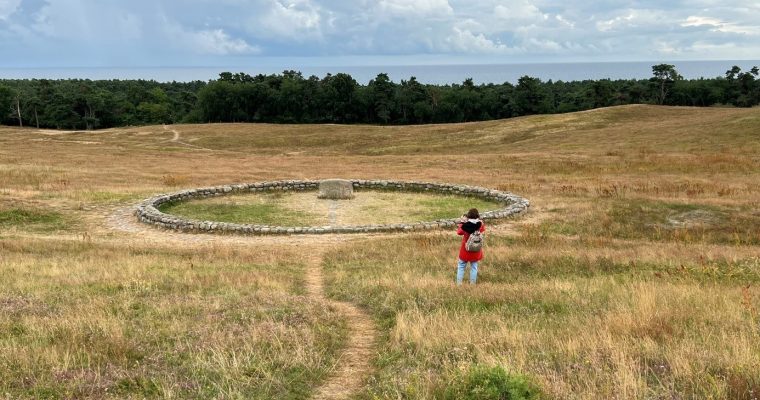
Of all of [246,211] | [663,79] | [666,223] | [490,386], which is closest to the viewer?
[490,386]

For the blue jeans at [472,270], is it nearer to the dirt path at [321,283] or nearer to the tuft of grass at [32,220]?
the dirt path at [321,283]

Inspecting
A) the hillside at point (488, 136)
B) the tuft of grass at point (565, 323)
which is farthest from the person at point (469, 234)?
the hillside at point (488, 136)

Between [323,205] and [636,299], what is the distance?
1821 centimetres

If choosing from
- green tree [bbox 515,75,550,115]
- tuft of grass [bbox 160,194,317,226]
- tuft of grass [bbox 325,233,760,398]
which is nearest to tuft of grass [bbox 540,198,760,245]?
tuft of grass [bbox 325,233,760,398]

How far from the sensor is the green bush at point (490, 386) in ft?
17.9

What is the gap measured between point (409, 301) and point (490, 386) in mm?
5244

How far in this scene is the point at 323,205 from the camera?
88.3 ft

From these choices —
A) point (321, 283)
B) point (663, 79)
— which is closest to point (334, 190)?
point (321, 283)

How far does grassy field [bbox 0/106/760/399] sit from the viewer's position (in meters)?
6.26

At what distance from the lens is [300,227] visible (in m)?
21.7

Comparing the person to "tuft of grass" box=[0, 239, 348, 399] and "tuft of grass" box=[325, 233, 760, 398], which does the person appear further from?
"tuft of grass" box=[0, 239, 348, 399]

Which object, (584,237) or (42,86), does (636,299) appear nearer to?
(584,237)

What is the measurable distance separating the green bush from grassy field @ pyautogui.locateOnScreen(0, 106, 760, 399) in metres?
0.02

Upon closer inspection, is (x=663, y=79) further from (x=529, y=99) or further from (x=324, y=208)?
(x=324, y=208)
